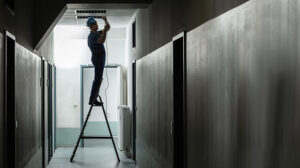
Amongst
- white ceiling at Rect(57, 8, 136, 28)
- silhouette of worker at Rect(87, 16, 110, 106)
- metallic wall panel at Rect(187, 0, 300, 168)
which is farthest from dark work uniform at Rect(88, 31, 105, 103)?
metallic wall panel at Rect(187, 0, 300, 168)

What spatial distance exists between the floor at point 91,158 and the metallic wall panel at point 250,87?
16.8 ft

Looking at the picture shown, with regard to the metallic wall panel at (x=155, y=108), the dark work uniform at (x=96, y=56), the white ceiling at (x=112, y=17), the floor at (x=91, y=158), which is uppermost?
the white ceiling at (x=112, y=17)

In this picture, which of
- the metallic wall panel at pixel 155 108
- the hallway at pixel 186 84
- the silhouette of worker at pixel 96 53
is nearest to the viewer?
the hallway at pixel 186 84

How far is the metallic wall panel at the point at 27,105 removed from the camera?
4828 mm

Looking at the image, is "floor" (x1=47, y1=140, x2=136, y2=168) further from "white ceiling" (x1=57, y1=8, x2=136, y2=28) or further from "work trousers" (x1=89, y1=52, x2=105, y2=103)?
"white ceiling" (x1=57, y1=8, x2=136, y2=28)

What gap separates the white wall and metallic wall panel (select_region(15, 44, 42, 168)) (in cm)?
463

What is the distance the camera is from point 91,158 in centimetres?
931

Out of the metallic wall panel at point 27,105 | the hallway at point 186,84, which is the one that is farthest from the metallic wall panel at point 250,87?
the metallic wall panel at point 27,105

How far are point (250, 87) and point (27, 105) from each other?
384 centimetres

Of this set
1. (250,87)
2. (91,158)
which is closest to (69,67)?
(91,158)

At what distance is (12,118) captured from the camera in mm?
4570

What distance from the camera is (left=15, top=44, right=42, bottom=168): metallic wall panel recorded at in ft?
15.8

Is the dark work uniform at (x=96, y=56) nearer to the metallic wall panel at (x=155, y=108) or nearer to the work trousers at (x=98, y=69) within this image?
the work trousers at (x=98, y=69)

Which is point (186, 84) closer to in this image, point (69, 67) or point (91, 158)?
point (91, 158)
